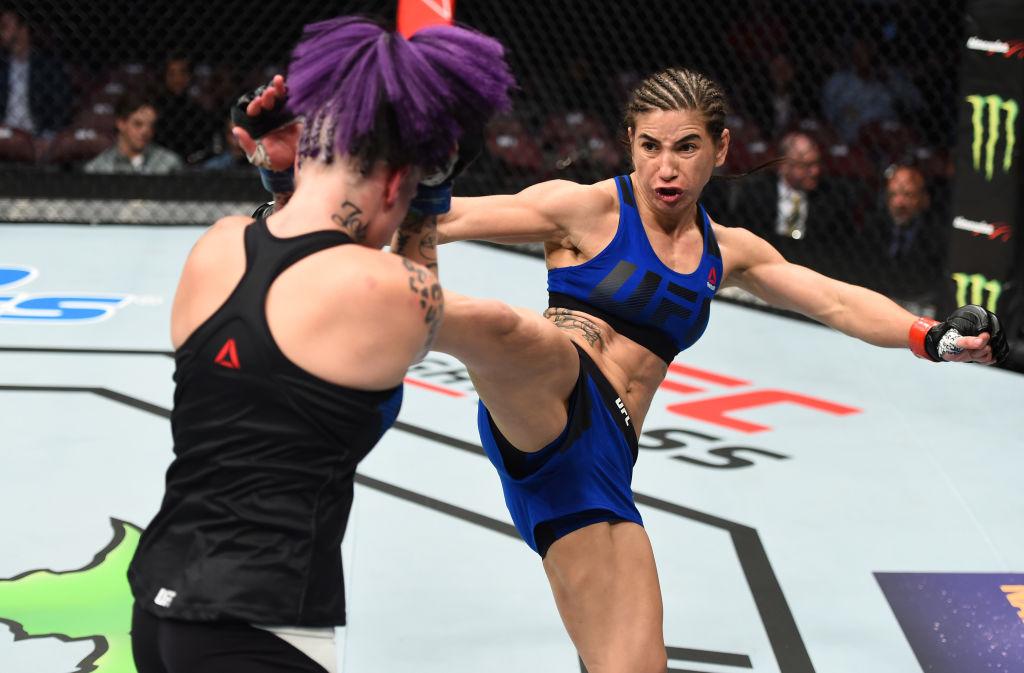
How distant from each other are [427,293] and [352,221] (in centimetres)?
12

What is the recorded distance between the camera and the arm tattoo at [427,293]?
48.5 inches

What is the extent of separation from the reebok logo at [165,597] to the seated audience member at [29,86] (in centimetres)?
723

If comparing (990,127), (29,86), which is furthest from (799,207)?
(29,86)

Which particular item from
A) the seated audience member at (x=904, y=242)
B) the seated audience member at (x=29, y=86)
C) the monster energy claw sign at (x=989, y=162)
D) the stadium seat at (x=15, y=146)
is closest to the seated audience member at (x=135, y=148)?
the stadium seat at (x=15, y=146)

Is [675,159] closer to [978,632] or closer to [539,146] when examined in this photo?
[978,632]

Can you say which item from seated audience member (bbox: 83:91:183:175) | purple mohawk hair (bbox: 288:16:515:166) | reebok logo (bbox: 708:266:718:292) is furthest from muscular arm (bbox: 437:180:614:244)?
seated audience member (bbox: 83:91:183:175)

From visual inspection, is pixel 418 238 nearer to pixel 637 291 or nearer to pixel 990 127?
pixel 637 291

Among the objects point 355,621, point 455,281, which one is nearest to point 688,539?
point 355,621

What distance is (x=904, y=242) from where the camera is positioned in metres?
6.67

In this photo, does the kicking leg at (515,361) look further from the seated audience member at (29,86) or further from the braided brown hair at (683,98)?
the seated audience member at (29,86)

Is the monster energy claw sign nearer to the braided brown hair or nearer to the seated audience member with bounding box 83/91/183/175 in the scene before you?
the braided brown hair

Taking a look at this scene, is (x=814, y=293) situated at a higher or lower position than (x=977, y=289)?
higher

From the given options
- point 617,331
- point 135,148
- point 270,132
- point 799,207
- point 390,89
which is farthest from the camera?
point 135,148

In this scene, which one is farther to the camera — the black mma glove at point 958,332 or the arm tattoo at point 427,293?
the black mma glove at point 958,332
